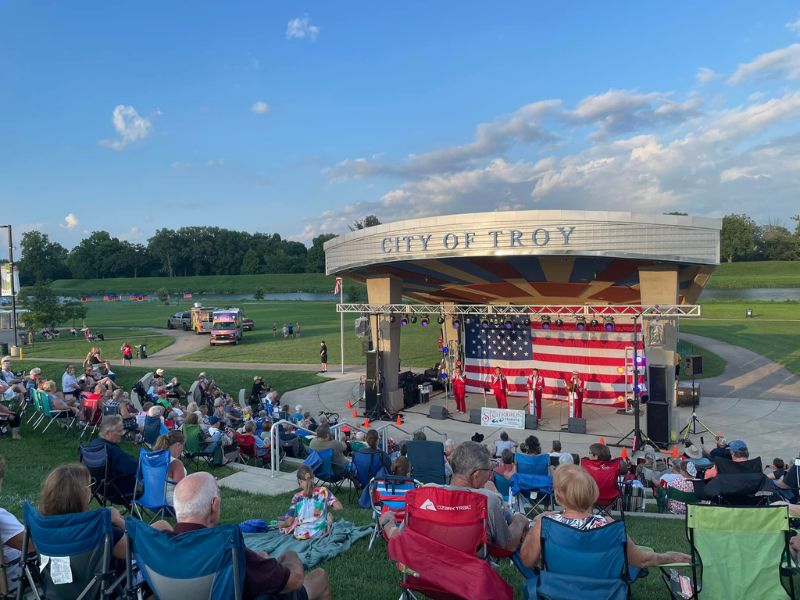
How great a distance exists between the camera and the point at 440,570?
11.3 feet

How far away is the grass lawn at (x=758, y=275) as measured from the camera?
7901 centimetres

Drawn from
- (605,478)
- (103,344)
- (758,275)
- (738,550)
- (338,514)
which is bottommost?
(103,344)

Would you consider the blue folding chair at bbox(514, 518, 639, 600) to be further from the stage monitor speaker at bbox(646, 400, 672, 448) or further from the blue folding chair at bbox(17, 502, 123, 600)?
the stage monitor speaker at bbox(646, 400, 672, 448)

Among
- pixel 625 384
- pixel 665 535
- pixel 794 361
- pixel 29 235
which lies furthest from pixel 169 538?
pixel 29 235

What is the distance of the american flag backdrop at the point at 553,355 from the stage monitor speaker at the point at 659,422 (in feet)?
11.1

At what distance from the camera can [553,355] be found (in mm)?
19906

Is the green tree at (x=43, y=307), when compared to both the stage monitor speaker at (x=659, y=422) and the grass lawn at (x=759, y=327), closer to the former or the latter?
the stage monitor speaker at (x=659, y=422)

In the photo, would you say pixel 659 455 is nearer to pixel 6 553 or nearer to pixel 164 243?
pixel 6 553

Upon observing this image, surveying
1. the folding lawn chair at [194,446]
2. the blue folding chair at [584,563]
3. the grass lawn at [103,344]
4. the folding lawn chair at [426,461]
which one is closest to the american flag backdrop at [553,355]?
the folding lawn chair at [426,461]

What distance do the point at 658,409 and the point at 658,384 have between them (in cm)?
67

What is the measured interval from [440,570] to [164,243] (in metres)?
137

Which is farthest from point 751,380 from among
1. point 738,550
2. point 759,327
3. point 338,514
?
point 738,550

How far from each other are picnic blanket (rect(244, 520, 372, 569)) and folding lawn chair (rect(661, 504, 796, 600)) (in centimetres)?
305

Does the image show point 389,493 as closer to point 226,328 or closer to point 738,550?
point 738,550
